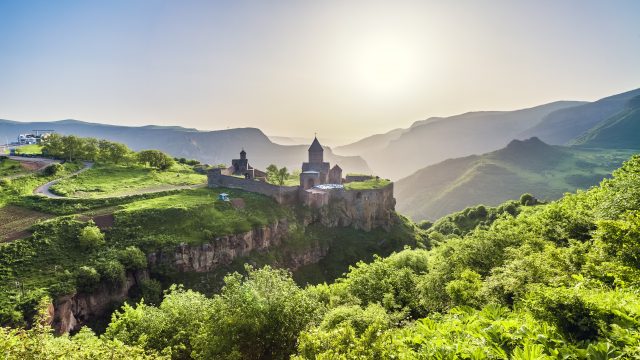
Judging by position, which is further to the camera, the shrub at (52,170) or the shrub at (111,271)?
the shrub at (52,170)

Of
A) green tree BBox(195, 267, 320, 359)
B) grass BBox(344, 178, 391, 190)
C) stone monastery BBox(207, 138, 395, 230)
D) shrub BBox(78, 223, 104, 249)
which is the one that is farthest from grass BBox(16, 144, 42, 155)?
green tree BBox(195, 267, 320, 359)

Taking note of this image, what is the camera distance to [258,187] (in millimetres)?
59625

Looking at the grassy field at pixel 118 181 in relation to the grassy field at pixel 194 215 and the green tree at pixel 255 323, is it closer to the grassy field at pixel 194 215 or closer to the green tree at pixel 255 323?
the grassy field at pixel 194 215

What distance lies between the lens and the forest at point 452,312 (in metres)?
7.43

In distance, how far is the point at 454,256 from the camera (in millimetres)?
22109

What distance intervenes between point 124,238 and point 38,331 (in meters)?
30.8

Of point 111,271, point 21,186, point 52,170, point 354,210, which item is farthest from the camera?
point 354,210

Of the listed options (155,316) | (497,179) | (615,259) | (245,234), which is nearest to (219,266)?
(245,234)

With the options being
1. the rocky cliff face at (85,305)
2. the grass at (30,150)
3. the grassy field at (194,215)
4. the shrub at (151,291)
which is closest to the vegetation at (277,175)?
the grassy field at (194,215)

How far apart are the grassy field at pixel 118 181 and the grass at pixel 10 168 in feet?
31.3

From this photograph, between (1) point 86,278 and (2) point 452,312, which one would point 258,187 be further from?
(2) point 452,312

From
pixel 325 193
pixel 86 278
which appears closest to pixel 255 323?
pixel 86 278

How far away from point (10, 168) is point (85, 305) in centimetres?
4597

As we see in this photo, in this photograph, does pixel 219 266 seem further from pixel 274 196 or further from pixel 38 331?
pixel 38 331
